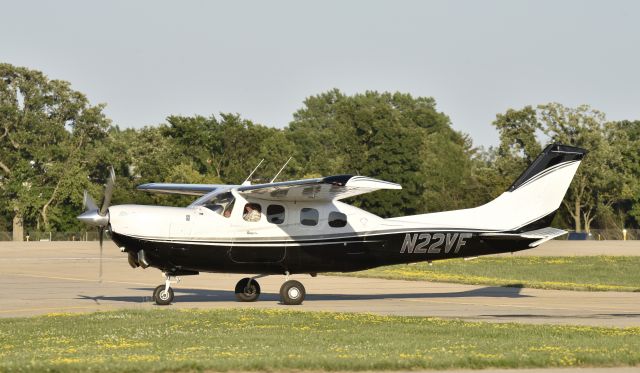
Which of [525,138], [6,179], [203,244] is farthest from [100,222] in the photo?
[525,138]

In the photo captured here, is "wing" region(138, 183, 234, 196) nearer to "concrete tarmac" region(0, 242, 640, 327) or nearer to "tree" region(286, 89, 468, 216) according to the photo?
"concrete tarmac" region(0, 242, 640, 327)

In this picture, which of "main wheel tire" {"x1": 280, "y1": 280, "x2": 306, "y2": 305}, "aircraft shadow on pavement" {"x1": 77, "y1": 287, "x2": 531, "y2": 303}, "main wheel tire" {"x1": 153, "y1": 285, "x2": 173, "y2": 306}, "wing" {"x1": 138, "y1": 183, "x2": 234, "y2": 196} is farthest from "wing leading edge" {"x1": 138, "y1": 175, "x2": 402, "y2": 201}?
"aircraft shadow on pavement" {"x1": 77, "y1": 287, "x2": 531, "y2": 303}

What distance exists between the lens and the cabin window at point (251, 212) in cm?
2661

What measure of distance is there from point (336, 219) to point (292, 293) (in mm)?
2123

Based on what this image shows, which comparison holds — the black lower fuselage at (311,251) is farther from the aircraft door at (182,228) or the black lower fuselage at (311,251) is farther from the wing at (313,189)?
the wing at (313,189)

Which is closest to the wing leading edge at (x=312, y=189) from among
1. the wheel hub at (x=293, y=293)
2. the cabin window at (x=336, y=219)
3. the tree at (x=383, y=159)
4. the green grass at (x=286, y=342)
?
Answer: the cabin window at (x=336, y=219)

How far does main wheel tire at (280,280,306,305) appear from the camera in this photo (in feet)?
88.6

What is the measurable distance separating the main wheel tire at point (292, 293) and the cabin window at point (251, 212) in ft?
6.03

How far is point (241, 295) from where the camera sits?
1110 inches

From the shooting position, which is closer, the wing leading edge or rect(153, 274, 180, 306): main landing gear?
the wing leading edge

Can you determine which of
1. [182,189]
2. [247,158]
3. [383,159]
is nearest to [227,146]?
[247,158]

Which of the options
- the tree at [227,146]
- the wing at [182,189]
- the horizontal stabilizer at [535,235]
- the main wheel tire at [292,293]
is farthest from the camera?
the tree at [227,146]

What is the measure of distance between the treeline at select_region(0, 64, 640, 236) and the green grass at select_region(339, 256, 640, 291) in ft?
139

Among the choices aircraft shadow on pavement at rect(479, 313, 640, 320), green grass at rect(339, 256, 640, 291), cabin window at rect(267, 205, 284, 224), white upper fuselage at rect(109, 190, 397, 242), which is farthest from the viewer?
green grass at rect(339, 256, 640, 291)
